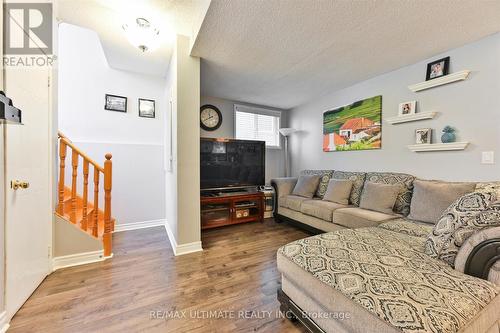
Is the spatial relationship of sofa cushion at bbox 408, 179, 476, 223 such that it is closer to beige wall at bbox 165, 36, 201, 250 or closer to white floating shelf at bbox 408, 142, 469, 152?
white floating shelf at bbox 408, 142, 469, 152

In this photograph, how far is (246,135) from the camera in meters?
4.10

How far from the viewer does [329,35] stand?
1.89 metres

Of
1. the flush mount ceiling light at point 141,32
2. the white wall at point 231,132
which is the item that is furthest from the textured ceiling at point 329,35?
the white wall at point 231,132

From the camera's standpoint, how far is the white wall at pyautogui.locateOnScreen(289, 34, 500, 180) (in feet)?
6.13

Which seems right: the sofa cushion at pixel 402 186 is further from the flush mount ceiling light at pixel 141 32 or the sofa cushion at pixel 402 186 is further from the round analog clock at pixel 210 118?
the flush mount ceiling light at pixel 141 32

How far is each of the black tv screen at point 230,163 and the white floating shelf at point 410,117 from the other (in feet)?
6.51

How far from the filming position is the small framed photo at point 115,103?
2.98 metres

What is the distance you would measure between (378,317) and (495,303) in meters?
0.69

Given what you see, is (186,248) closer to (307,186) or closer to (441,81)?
(307,186)

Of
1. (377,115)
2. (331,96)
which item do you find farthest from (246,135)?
(377,115)

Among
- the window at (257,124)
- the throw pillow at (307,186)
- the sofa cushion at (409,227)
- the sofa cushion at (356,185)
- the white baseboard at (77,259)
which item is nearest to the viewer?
the sofa cushion at (409,227)

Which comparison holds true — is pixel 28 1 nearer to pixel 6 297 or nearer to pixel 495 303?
pixel 6 297

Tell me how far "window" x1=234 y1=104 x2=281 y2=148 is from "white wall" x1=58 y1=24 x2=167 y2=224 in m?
1.45

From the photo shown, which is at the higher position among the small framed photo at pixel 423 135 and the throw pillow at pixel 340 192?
the small framed photo at pixel 423 135
